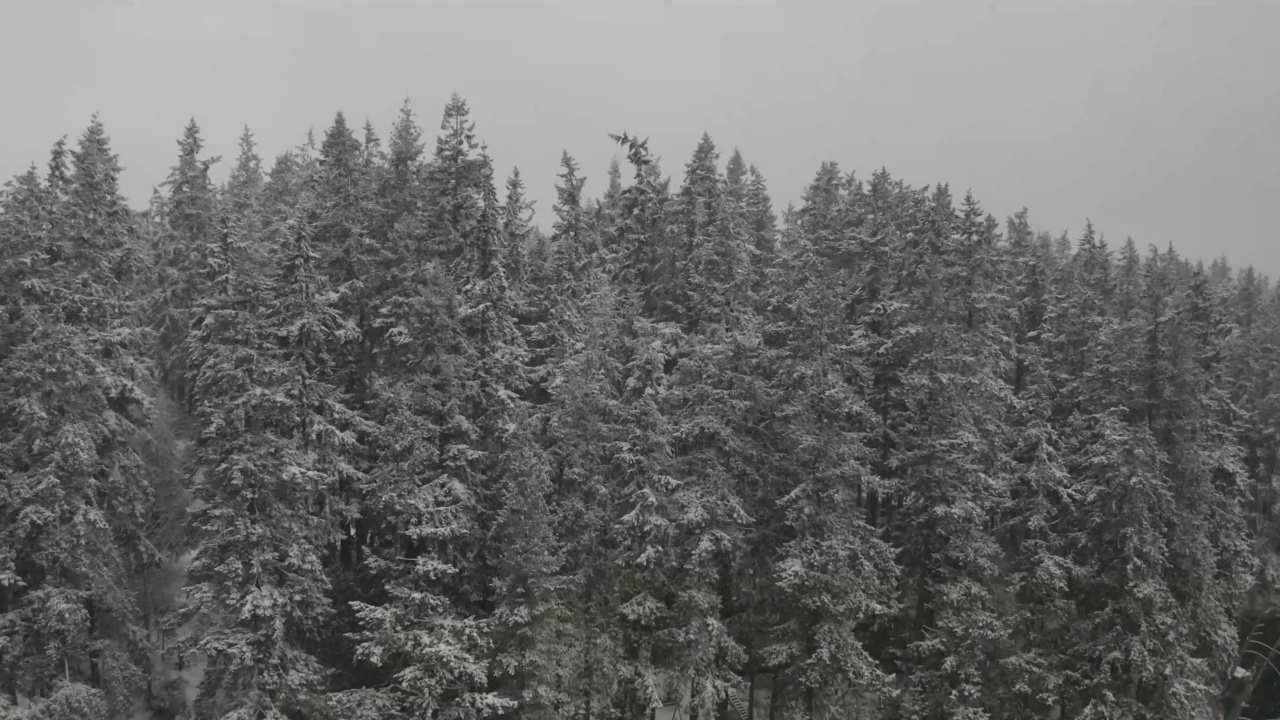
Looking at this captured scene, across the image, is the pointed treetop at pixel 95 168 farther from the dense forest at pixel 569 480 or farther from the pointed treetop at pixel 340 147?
the pointed treetop at pixel 340 147

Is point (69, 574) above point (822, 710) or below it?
above

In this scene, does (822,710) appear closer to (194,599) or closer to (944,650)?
(944,650)

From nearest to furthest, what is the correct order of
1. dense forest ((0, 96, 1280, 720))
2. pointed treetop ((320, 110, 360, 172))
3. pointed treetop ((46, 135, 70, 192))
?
dense forest ((0, 96, 1280, 720))
pointed treetop ((46, 135, 70, 192))
pointed treetop ((320, 110, 360, 172))

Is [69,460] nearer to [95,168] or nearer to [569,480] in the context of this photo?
[95,168]

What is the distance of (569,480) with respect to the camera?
27328mm

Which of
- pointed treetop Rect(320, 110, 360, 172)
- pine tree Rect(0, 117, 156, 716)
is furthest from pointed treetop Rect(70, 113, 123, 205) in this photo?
pointed treetop Rect(320, 110, 360, 172)

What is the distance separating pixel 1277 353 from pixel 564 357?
51.5 meters

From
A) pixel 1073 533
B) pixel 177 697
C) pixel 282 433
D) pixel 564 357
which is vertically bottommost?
pixel 177 697

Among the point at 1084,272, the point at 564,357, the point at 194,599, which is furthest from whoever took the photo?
the point at 1084,272

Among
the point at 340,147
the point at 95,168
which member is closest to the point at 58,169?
the point at 95,168

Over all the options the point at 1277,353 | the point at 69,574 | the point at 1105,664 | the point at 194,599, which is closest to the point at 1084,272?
the point at 1277,353

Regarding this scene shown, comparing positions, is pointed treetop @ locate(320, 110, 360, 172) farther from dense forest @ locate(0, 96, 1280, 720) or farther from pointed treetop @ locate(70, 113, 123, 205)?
pointed treetop @ locate(70, 113, 123, 205)

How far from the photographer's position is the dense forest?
24.1 meters

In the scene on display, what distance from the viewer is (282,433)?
2517 centimetres
